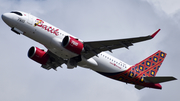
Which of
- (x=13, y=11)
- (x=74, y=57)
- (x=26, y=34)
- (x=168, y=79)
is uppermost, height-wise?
(x=13, y=11)

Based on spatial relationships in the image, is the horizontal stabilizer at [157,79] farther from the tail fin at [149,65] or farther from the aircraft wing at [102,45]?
the aircraft wing at [102,45]

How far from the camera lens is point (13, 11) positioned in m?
32.8

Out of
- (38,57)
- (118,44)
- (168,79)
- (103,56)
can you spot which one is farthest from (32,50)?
(168,79)

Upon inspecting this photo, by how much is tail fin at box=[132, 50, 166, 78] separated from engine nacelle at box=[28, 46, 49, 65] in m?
12.0

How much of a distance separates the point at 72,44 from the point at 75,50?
82 cm

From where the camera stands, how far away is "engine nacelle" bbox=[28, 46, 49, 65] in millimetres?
36722

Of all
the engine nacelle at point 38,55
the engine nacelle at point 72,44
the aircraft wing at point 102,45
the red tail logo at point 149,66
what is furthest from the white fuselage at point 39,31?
the red tail logo at point 149,66

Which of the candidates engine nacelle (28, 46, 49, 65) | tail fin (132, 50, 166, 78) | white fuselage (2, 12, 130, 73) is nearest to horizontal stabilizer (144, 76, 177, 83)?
tail fin (132, 50, 166, 78)

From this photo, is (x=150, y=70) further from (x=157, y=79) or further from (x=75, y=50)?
(x=75, y=50)

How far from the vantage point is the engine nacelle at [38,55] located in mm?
36722

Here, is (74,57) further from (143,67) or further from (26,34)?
(143,67)

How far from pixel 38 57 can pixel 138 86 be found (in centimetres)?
1400

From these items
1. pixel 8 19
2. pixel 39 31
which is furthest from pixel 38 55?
pixel 8 19

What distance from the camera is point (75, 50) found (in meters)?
32.2
